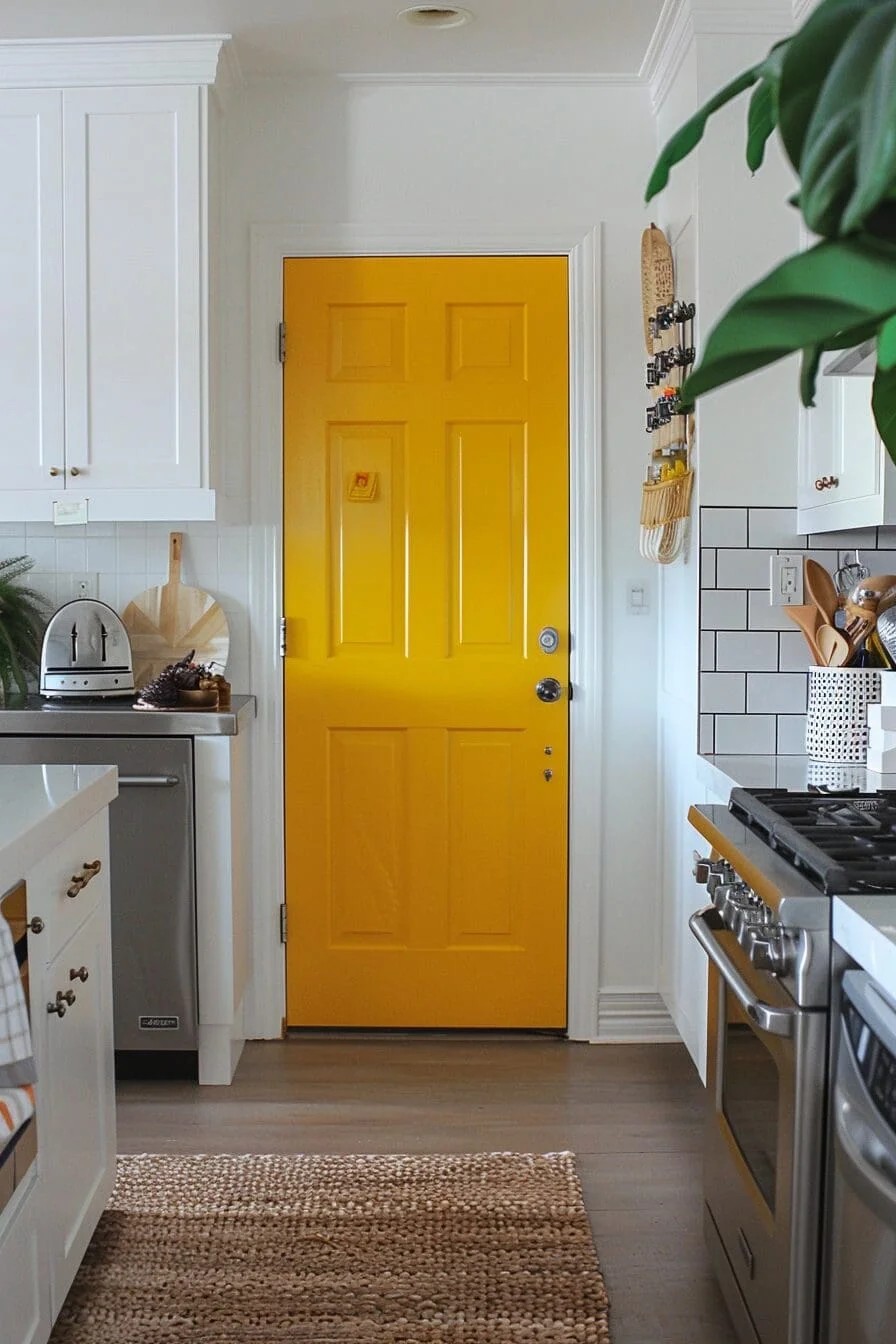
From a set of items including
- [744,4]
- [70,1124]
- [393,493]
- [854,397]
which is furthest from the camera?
[393,493]

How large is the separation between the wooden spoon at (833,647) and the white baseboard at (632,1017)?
1.29 metres

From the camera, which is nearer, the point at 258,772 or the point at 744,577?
the point at 744,577

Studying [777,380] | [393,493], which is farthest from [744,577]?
[393,493]

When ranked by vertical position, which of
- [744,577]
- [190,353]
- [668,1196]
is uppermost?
[190,353]

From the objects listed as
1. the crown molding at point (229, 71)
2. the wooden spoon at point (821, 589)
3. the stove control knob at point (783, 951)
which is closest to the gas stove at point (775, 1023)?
the stove control knob at point (783, 951)

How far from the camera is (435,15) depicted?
3.05 m

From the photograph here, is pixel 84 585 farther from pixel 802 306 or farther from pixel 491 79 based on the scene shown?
pixel 802 306

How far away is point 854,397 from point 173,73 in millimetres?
1855

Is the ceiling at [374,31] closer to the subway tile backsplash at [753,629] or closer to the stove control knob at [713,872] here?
the subway tile backsplash at [753,629]

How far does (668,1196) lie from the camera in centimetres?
268

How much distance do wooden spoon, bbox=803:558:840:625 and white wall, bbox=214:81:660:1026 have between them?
717 mm

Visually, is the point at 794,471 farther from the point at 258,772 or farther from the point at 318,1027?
the point at 318,1027

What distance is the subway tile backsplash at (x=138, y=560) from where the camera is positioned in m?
3.55

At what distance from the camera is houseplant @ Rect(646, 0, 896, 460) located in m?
0.31
